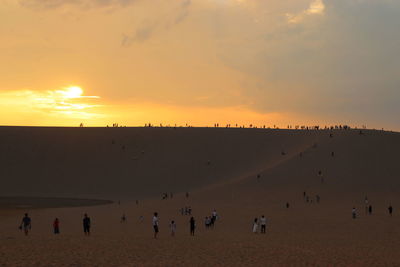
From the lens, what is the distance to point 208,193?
53.3 metres

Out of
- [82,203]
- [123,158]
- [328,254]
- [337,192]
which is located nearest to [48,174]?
[123,158]

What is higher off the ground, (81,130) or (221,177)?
(81,130)

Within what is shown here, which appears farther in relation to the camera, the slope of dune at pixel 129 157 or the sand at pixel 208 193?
the slope of dune at pixel 129 157

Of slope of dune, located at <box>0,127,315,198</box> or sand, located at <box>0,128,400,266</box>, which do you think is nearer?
sand, located at <box>0,128,400,266</box>

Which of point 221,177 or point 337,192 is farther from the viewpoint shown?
point 221,177

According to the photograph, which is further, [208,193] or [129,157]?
[129,157]

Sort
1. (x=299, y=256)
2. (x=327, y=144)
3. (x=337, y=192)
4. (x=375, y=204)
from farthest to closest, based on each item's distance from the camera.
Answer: (x=327, y=144), (x=337, y=192), (x=375, y=204), (x=299, y=256)

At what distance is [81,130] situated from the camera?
9450 centimetres

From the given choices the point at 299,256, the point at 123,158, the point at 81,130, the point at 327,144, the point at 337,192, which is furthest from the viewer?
the point at 81,130

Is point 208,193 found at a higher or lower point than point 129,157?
lower

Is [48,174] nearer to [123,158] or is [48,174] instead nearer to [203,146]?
[123,158]

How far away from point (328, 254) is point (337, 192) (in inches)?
1238

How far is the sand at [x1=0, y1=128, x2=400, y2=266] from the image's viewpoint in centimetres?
1964

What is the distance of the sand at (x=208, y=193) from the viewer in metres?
19.6
